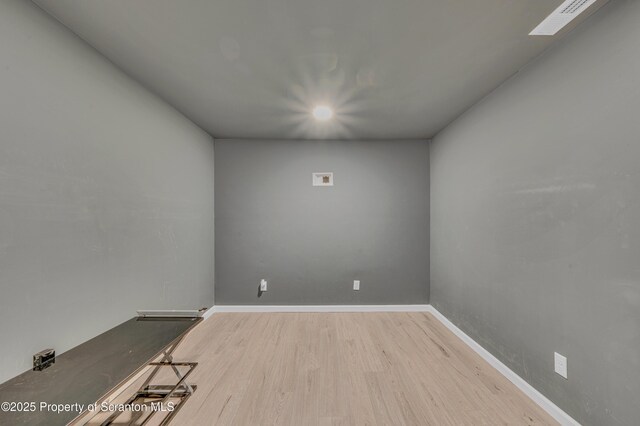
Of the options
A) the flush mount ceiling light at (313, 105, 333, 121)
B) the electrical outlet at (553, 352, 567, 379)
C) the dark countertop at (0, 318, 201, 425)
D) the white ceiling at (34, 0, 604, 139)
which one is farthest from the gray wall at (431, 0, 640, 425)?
the dark countertop at (0, 318, 201, 425)

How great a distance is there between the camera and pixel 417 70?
191 centimetres

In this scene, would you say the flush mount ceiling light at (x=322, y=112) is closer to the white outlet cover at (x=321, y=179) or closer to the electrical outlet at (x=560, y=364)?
the white outlet cover at (x=321, y=179)

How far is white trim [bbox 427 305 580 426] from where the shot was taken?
1.59 m

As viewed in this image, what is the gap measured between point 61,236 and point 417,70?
8.64 ft

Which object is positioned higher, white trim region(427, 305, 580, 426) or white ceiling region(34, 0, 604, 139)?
white ceiling region(34, 0, 604, 139)

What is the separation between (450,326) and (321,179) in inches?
96.8

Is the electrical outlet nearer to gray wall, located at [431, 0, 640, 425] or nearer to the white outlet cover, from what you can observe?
gray wall, located at [431, 0, 640, 425]

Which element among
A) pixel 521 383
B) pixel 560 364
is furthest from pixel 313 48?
pixel 521 383

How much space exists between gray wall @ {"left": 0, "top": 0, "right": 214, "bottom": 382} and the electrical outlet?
3078mm

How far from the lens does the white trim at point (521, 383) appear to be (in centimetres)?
159

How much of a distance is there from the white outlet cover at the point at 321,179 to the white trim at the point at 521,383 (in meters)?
2.36

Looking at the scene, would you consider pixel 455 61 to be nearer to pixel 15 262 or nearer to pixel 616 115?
pixel 616 115

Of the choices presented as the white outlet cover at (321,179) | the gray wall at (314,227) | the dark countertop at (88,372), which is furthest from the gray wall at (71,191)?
the white outlet cover at (321,179)

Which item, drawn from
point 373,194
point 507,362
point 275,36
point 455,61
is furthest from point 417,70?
point 507,362
